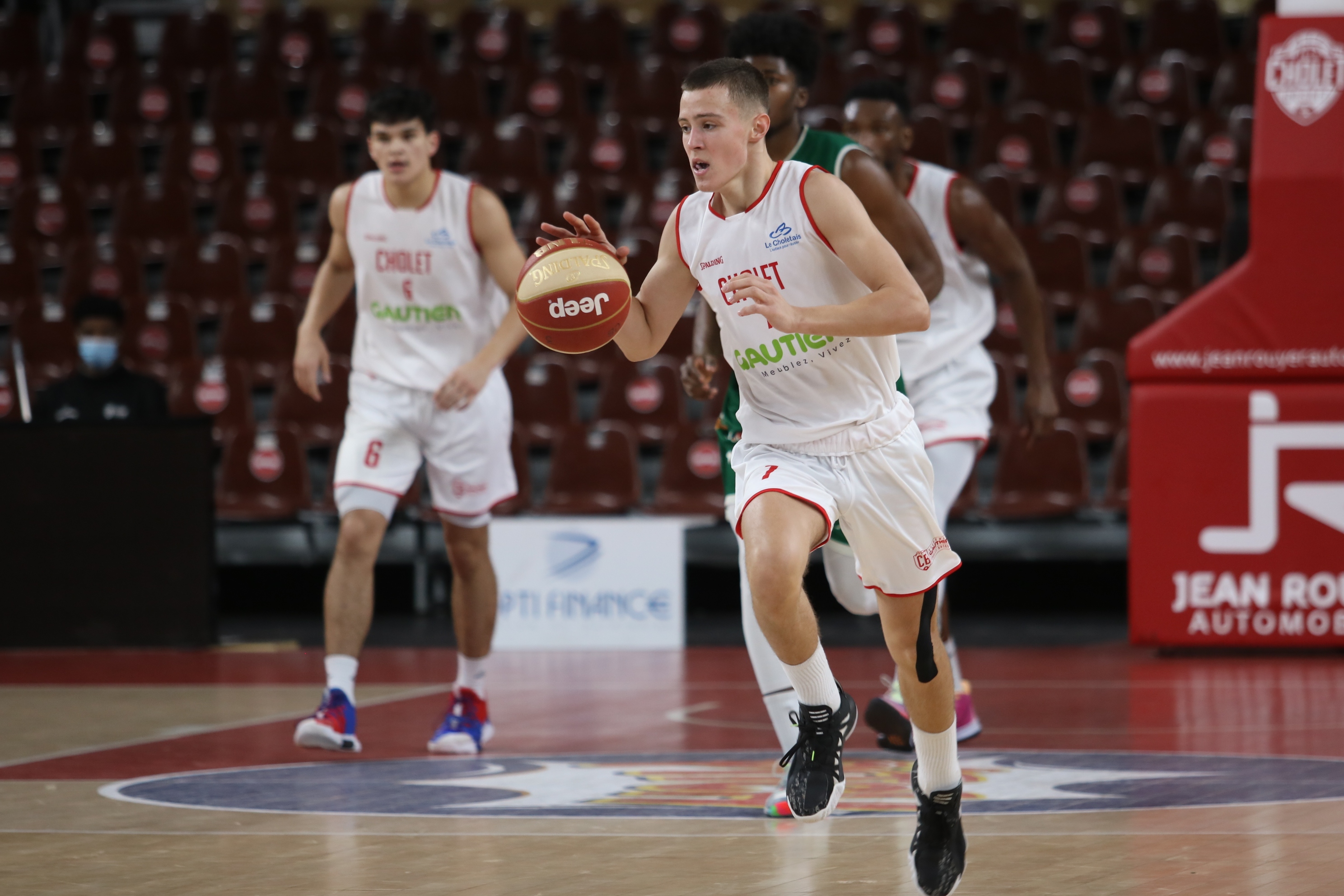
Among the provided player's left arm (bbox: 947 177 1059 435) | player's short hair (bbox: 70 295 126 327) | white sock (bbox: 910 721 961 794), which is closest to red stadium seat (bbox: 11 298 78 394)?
player's short hair (bbox: 70 295 126 327)

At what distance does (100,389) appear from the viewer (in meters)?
9.28

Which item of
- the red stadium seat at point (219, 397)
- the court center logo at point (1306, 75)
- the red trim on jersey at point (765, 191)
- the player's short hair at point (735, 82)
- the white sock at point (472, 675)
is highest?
the court center logo at point (1306, 75)

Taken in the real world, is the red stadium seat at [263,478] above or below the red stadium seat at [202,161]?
below

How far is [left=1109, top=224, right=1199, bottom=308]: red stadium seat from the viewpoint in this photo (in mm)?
10555

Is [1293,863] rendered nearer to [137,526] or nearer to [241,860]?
[241,860]

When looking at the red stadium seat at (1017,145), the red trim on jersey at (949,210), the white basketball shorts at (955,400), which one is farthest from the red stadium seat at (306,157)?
the white basketball shorts at (955,400)

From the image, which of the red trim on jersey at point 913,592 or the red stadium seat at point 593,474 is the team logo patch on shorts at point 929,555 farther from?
the red stadium seat at point 593,474

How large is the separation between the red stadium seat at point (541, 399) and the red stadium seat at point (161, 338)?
86.3 inches

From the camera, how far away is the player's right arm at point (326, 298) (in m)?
5.87

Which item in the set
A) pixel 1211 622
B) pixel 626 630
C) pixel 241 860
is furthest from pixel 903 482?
pixel 626 630

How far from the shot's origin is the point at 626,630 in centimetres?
889

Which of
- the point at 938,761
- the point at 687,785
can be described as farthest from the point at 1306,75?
the point at 938,761

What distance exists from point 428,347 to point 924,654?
109 inches

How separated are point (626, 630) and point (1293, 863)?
549cm
